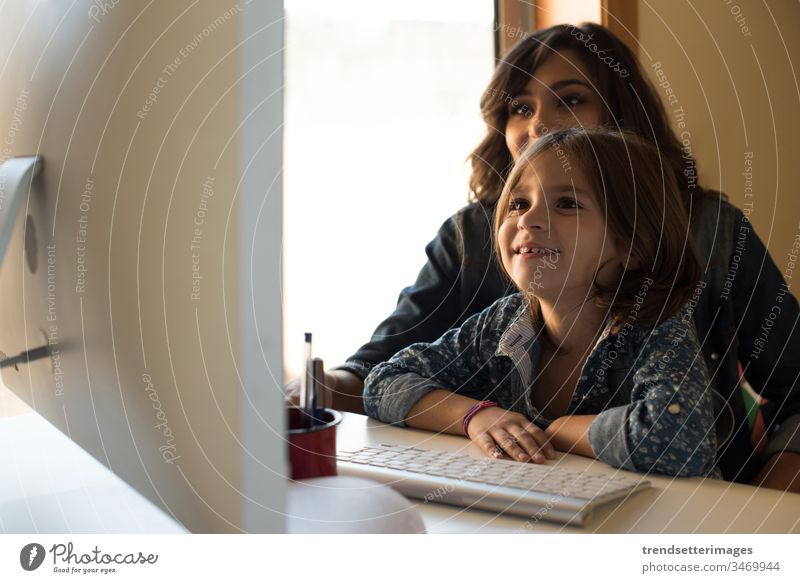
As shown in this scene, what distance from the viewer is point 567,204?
53 cm

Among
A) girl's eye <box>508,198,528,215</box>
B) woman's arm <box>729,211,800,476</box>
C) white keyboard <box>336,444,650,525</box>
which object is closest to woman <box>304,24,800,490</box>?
woman's arm <box>729,211,800,476</box>

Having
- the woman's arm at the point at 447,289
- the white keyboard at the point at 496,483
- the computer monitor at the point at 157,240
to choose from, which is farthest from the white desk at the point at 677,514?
the woman's arm at the point at 447,289

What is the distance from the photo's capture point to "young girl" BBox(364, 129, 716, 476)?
49 centimetres

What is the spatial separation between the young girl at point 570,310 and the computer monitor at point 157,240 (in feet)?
0.75

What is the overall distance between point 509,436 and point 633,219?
211 mm

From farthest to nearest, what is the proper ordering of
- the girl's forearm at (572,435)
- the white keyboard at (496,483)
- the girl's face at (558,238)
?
1. the girl's face at (558,238)
2. the girl's forearm at (572,435)
3. the white keyboard at (496,483)

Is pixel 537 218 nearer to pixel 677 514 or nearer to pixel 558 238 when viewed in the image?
pixel 558 238

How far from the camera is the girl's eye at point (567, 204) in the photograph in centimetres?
53

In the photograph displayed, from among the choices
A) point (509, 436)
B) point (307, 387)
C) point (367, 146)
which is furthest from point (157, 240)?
point (367, 146)

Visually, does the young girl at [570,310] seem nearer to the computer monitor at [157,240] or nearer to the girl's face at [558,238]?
the girl's face at [558,238]
